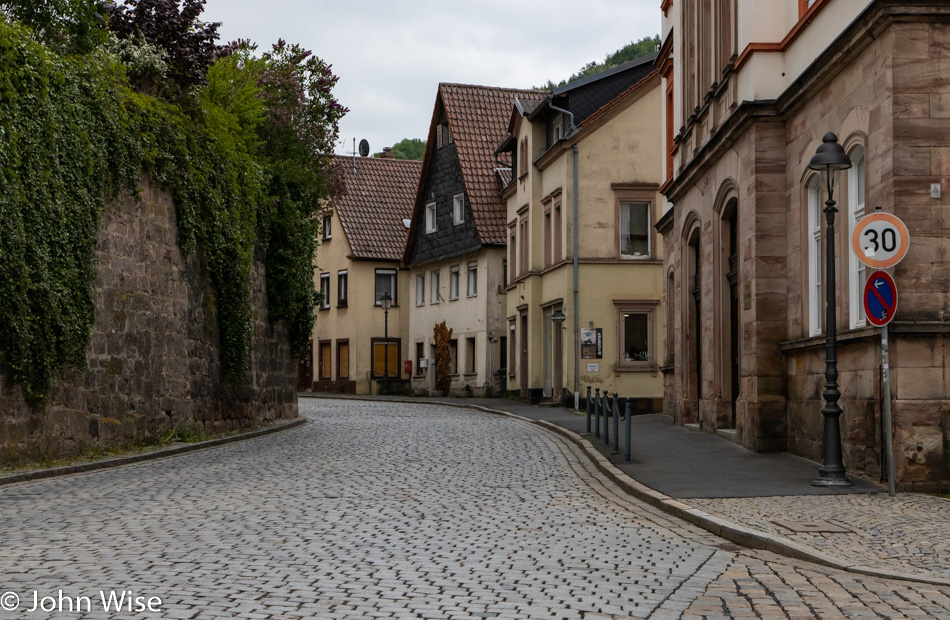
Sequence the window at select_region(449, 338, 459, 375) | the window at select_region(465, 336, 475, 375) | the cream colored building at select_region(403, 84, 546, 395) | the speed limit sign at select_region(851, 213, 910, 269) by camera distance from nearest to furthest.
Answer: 1. the speed limit sign at select_region(851, 213, 910, 269)
2. the cream colored building at select_region(403, 84, 546, 395)
3. the window at select_region(465, 336, 475, 375)
4. the window at select_region(449, 338, 459, 375)

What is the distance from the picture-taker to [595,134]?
36.3 meters

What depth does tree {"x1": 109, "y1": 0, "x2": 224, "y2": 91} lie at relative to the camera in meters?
21.5

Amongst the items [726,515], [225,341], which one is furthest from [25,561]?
[225,341]

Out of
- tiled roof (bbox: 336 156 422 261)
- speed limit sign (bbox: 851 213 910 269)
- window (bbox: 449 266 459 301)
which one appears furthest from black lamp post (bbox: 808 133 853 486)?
tiled roof (bbox: 336 156 422 261)

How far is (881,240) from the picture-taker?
11.8 metres

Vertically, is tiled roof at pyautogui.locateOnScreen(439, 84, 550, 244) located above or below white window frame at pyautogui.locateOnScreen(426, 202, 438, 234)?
above

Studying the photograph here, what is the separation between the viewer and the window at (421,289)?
174 feet

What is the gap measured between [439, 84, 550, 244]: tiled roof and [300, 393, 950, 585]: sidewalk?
27.9m

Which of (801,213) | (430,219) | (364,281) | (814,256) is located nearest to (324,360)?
(364,281)

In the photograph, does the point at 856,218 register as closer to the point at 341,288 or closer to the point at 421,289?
the point at 421,289

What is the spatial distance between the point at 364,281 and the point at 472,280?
8404 mm

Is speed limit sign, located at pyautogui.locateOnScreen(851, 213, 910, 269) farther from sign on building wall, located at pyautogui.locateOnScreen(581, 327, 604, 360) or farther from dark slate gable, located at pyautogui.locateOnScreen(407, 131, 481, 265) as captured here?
dark slate gable, located at pyautogui.locateOnScreen(407, 131, 481, 265)

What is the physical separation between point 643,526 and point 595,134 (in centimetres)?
2667

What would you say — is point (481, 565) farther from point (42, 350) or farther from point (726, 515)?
point (42, 350)
